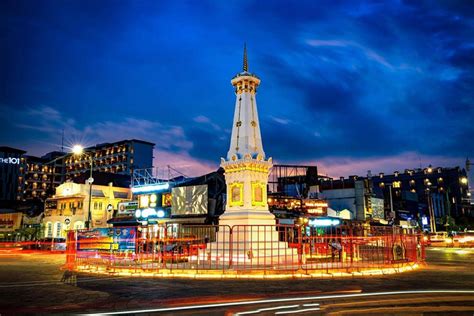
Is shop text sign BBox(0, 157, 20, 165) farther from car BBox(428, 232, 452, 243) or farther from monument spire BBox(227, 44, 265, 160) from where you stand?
car BBox(428, 232, 452, 243)

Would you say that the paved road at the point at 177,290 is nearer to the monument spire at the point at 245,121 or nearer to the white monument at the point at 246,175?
the white monument at the point at 246,175

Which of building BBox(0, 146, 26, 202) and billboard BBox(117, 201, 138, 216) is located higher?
building BBox(0, 146, 26, 202)

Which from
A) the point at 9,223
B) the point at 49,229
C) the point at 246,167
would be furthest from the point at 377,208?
the point at 9,223

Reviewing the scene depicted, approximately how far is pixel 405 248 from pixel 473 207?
114 m

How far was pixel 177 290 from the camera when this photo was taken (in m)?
11.1

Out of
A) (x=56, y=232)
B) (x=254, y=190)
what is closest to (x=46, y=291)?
(x=254, y=190)

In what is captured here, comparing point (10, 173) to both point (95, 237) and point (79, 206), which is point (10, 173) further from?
point (95, 237)

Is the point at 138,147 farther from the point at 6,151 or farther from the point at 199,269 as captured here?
the point at 199,269

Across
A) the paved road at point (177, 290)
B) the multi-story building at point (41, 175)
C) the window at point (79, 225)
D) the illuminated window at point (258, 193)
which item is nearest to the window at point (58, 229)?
the window at point (79, 225)

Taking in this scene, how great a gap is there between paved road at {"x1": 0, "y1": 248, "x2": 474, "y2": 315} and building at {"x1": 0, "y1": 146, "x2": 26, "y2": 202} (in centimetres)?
10256

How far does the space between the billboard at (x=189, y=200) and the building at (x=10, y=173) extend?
80422 millimetres

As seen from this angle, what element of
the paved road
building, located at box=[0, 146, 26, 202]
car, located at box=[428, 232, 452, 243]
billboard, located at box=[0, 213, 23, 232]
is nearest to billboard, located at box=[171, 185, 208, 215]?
the paved road

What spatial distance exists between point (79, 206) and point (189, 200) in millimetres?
23271

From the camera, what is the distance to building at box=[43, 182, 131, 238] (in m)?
54.5
